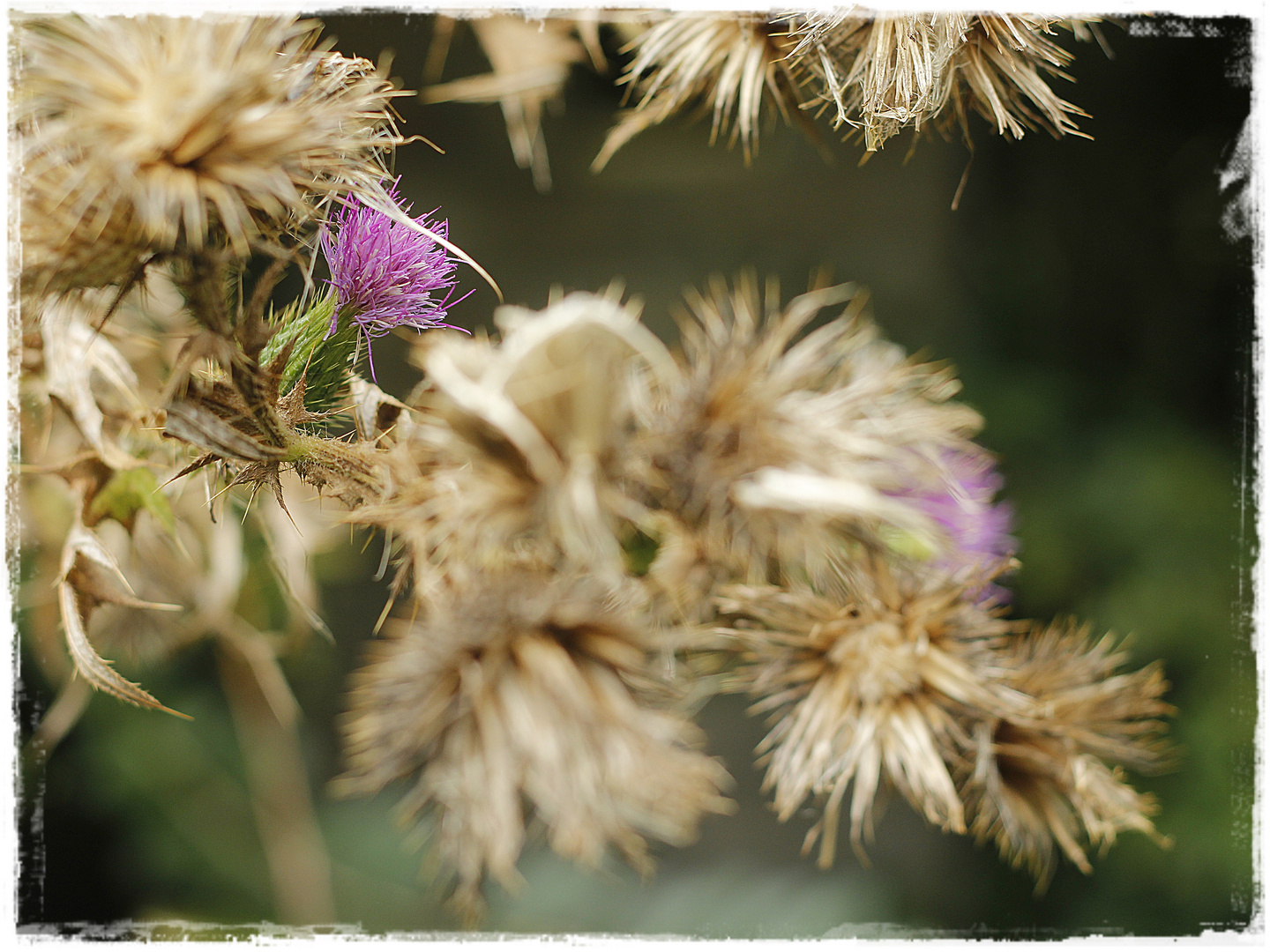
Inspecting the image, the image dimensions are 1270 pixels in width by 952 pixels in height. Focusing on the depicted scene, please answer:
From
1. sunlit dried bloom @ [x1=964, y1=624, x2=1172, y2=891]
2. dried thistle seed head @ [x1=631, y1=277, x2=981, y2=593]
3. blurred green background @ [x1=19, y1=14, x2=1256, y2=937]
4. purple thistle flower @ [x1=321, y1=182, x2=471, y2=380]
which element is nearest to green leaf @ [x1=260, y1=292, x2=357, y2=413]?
purple thistle flower @ [x1=321, y1=182, x2=471, y2=380]

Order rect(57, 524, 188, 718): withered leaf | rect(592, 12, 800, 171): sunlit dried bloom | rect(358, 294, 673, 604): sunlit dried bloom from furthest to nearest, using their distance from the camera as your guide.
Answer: rect(592, 12, 800, 171): sunlit dried bloom → rect(57, 524, 188, 718): withered leaf → rect(358, 294, 673, 604): sunlit dried bloom

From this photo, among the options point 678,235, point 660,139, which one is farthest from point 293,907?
point 660,139

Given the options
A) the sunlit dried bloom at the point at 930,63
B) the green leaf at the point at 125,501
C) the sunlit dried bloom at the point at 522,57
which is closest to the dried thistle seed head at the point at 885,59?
the sunlit dried bloom at the point at 930,63

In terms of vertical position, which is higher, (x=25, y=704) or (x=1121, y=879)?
(x=25, y=704)

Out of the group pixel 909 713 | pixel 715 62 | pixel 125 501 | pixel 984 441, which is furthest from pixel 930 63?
pixel 984 441

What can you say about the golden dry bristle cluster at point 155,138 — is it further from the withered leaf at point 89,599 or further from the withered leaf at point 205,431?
the withered leaf at point 89,599

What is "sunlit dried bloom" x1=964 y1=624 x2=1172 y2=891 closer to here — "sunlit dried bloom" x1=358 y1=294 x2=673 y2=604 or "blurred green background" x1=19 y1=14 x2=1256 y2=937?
"sunlit dried bloom" x1=358 y1=294 x2=673 y2=604

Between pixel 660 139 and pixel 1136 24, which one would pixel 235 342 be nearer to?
pixel 1136 24
